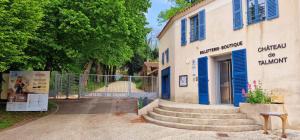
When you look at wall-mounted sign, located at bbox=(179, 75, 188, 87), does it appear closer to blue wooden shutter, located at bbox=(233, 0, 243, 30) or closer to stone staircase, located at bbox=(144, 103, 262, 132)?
stone staircase, located at bbox=(144, 103, 262, 132)

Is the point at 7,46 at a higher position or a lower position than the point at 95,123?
higher

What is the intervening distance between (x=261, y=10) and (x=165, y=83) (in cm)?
979

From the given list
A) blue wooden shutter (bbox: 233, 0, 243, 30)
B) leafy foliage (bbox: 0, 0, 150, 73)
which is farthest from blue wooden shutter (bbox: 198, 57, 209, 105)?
leafy foliage (bbox: 0, 0, 150, 73)

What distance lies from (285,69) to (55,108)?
1216cm

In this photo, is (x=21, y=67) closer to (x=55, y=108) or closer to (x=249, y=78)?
(x=55, y=108)

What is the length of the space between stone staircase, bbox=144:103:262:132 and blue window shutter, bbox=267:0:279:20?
4017 millimetres

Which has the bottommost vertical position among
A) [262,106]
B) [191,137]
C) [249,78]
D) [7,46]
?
[191,137]

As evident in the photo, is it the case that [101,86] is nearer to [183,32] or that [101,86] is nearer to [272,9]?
[183,32]

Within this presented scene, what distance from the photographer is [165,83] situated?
63.1 ft

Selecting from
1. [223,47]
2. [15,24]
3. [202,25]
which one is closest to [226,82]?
[223,47]

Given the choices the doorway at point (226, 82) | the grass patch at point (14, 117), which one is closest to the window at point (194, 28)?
the doorway at point (226, 82)

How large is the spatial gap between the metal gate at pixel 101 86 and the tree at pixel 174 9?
32.2ft

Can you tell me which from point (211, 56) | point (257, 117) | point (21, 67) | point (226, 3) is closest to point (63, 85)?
point (21, 67)

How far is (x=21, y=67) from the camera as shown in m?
13.6
